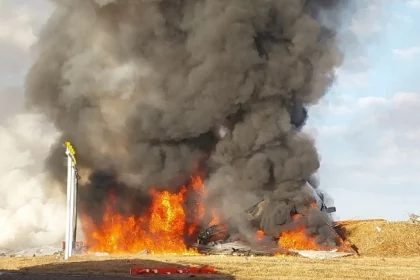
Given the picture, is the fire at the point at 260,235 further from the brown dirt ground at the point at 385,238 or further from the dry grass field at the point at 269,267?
the brown dirt ground at the point at 385,238

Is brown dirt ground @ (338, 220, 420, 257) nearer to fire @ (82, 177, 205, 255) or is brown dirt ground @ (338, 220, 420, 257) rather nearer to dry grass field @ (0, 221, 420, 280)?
dry grass field @ (0, 221, 420, 280)

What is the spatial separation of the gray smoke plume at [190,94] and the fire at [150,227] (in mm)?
892

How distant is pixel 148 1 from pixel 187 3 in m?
2.91

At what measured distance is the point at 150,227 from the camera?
44312 mm

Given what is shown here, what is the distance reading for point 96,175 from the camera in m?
46.1

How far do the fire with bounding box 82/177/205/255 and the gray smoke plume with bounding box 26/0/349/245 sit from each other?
0.89 metres

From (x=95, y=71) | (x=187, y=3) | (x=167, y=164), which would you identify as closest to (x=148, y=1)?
(x=187, y=3)

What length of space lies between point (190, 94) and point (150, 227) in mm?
10044

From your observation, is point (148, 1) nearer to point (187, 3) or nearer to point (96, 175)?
point (187, 3)

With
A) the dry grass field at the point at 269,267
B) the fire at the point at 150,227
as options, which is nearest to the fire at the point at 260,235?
the dry grass field at the point at 269,267

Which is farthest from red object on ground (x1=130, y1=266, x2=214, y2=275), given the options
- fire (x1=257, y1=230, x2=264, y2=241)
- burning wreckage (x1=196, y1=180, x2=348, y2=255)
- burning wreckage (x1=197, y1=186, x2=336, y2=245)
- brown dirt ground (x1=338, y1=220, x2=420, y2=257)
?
brown dirt ground (x1=338, y1=220, x2=420, y2=257)

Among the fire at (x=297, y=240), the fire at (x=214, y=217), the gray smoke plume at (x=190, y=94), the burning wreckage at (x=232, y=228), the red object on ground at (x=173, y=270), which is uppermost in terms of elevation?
the gray smoke plume at (x=190, y=94)

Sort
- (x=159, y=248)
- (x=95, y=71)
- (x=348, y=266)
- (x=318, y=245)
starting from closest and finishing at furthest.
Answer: (x=348, y=266) → (x=318, y=245) → (x=159, y=248) → (x=95, y=71)

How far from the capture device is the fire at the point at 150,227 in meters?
43.2
